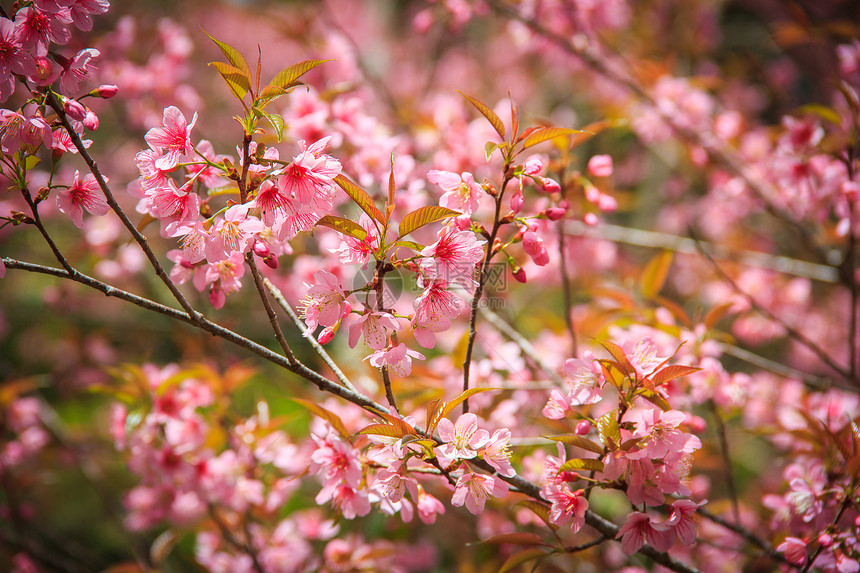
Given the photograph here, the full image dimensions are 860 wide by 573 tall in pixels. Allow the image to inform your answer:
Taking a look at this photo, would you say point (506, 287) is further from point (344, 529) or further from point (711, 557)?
point (344, 529)

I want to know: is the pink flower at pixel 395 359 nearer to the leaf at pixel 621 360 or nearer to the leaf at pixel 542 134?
the leaf at pixel 621 360

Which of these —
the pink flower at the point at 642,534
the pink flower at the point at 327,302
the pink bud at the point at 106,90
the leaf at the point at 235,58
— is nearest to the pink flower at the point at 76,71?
the pink bud at the point at 106,90

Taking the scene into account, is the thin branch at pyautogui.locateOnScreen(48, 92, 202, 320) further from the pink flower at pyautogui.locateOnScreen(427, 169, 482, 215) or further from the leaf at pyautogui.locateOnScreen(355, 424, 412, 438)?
the pink flower at pyautogui.locateOnScreen(427, 169, 482, 215)

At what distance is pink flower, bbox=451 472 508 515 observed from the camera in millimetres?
877

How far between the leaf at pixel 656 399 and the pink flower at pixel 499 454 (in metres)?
0.25

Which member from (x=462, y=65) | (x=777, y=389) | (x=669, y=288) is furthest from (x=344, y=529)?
(x=462, y=65)

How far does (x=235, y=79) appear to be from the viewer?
0.84 m

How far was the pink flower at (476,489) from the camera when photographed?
88cm

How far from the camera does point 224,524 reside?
5.32 feet

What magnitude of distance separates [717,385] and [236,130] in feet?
12.2

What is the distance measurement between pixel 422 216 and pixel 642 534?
0.70m

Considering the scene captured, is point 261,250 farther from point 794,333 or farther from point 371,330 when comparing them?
point 794,333

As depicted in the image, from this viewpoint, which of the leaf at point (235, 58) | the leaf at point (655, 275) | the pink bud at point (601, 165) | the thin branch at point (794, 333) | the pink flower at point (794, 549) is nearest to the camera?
the leaf at point (235, 58)

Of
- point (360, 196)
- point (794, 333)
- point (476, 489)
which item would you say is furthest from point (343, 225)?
point (794, 333)
